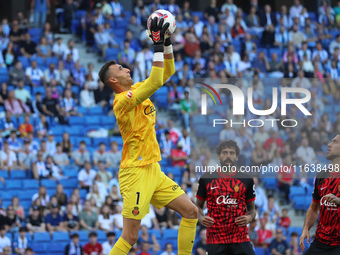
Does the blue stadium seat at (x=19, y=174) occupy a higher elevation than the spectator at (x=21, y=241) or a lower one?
higher

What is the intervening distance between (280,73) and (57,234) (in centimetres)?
822

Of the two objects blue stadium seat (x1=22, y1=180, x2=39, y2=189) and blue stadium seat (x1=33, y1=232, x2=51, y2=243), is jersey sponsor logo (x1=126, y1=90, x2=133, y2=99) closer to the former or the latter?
blue stadium seat (x1=33, y1=232, x2=51, y2=243)

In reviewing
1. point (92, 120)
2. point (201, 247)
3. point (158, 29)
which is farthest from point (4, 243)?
point (158, 29)

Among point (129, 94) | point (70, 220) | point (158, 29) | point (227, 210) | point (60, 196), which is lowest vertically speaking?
point (70, 220)

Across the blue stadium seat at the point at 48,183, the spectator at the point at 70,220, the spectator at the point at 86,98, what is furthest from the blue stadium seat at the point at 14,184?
the spectator at the point at 86,98

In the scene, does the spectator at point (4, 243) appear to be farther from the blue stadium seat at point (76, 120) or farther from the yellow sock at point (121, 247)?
the yellow sock at point (121, 247)

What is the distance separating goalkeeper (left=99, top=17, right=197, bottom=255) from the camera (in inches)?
307

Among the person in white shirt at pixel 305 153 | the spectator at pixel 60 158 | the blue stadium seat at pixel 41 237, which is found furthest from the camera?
the spectator at pixel 60 158

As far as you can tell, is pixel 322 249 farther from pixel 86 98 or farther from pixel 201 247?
pixel 86 98

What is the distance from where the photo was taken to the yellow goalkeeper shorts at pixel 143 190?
7.81 metres

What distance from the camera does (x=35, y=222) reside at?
1413 cm

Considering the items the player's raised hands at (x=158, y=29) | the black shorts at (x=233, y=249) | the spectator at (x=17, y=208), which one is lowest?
the spectator at (x=17, y=208)

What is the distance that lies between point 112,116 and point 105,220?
12.1 feet

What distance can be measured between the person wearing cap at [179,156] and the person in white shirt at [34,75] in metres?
4.16
